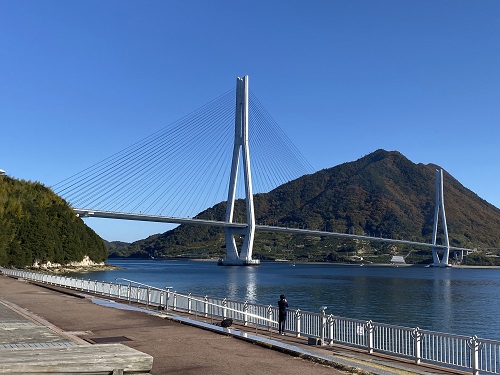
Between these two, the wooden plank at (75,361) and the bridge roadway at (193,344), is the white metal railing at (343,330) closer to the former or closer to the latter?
the bridge roadway at (193,344)

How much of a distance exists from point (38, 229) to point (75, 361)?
9389 cm

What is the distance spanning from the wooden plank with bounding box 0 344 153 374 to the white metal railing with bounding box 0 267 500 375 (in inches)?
332

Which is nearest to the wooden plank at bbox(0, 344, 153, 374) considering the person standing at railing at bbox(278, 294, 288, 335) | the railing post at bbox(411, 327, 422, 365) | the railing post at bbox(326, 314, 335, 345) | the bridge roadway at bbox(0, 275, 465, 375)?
the bridge roadway at bbox(0, 275, 465, 375)

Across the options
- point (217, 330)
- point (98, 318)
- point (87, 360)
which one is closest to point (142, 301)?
point (98, 318)

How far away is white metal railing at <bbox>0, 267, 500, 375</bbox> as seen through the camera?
14.6 meters

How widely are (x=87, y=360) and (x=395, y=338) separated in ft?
33.4

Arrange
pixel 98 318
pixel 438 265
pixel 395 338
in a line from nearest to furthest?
pixel 395 338 → pixel 98 318 → pixel 438 265

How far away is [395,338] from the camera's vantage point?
15.6m

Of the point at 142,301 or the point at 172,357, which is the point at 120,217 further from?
the point at 172,357

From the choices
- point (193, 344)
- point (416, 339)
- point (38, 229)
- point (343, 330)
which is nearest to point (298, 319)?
point (343, 330)

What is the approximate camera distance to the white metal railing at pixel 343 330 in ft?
48.0

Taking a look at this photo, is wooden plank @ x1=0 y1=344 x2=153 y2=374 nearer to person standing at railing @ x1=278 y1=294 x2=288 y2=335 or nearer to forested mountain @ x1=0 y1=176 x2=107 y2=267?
person standing at railing @ x1=278 y1=294 x2=288 y2=335

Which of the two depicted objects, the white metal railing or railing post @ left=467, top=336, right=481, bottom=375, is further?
the white metal railing

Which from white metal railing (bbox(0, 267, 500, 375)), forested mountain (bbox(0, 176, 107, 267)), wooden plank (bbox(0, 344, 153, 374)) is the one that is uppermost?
forested mountain (bbox(0, 176, 107, 267))
